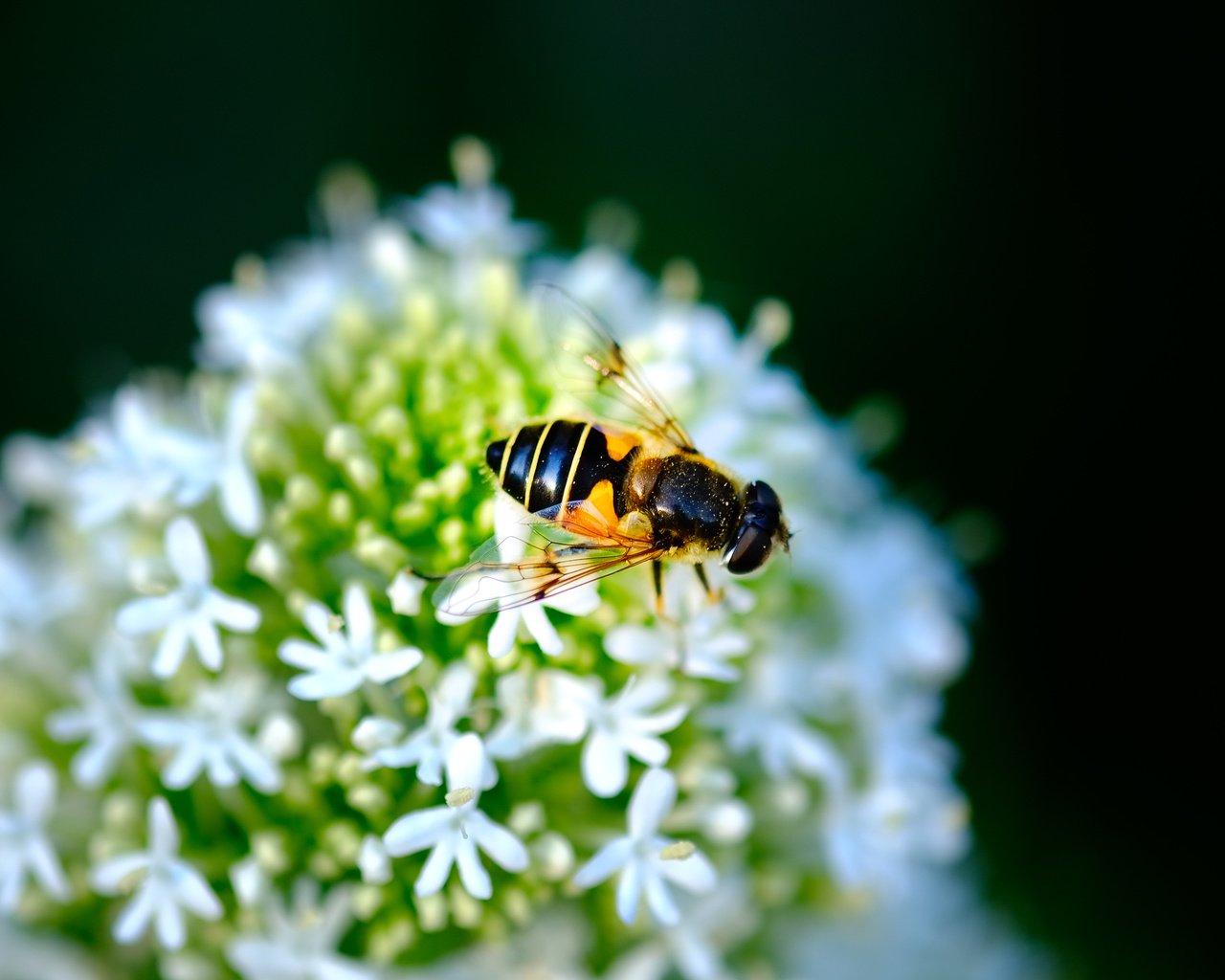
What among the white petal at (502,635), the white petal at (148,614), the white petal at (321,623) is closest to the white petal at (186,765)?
the white petal at (148,614)

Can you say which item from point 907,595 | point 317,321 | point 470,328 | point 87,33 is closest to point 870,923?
point 907,595

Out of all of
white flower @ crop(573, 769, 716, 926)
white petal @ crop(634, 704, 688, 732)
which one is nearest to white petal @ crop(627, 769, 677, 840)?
white flower @ crop(573, 769, 716, 926)

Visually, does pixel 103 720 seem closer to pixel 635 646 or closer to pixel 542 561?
pixel 542 561

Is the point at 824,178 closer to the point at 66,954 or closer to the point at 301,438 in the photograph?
the point at 301,438

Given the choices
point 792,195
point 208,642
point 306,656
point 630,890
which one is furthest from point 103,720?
point 792,195

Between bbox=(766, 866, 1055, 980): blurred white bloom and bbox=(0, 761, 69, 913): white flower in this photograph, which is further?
bbox=(766, 866, 1055, 980): blurred white bloom

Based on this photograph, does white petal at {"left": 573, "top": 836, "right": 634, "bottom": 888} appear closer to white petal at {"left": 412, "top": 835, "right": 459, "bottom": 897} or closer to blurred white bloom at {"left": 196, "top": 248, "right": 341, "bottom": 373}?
white petal at {"left": 412, "top": 835, "right": 459, "bottom": 897}
